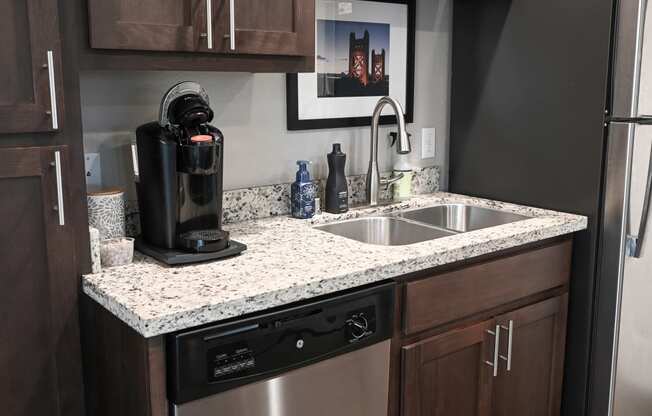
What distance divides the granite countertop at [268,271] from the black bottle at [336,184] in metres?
0.12

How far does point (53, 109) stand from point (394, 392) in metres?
1.07

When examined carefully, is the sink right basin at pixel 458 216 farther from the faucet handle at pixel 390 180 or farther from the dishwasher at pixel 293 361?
the dishwasher at pixel 293 361

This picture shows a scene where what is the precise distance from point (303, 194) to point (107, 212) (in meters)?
0.66

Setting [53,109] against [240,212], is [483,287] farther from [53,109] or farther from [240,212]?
[53,109]

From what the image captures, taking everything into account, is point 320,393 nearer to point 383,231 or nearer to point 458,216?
point 383,231

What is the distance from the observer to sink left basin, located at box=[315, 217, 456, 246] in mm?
2199

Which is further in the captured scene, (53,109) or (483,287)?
(483,287)

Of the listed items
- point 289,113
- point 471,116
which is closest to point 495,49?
point 471,116

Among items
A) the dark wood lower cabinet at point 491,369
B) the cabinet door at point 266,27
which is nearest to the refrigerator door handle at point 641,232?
the dark wood lower cabinet at point 491,369

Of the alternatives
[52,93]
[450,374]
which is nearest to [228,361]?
[52,93]

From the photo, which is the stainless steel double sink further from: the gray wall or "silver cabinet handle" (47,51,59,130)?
"silver cabinet handle" (47,51,59,130)

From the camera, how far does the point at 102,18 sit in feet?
4.68

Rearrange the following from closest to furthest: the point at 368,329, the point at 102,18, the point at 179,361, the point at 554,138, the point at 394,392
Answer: the point at 179,361
the point at 102,18
the point at 368,329
the point at 394,392
the point at 554,138

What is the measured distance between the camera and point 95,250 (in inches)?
59.3
